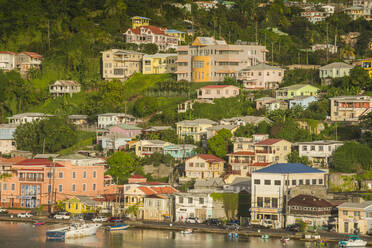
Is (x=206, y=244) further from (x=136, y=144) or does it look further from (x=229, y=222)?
(x=136, y=144)

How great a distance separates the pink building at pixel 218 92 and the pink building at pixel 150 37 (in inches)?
928

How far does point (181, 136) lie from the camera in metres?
96.7

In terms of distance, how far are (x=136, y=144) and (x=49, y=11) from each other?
48.6m

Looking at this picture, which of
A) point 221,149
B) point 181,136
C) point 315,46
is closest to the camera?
point 221,149

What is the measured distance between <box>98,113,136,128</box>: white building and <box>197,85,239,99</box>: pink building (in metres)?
9.03

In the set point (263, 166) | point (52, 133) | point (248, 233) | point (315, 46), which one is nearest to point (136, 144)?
point (52, 133)

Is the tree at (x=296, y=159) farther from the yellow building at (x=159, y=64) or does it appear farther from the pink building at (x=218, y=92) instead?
the yellow building at (x=159, y=64)

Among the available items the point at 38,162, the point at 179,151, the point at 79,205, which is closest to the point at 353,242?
the point at 79,205

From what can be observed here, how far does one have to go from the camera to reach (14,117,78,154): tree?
10038cm

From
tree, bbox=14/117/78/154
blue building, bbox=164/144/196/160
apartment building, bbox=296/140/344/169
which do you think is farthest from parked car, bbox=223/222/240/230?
tree, bbox=14/117/78/154

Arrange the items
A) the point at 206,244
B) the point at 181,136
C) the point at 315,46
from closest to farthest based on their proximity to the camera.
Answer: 1. the point at 206,244
2. the point at 181,136
3. the point at 315,46

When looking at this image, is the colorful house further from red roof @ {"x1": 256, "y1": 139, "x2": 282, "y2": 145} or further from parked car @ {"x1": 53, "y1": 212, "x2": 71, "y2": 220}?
parked car @ {"x1": 53, "y1": 212, "x2": 71, "y2": 220}

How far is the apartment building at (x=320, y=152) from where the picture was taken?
275 ft

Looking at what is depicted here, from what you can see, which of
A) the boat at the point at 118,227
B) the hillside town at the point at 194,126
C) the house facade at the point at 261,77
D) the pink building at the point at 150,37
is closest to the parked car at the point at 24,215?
the hillside town at the point at 194,126
